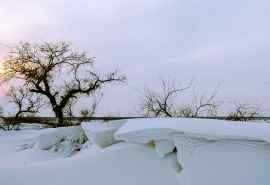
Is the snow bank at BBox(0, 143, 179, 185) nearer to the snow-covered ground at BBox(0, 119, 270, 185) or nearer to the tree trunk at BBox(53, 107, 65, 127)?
the snow-covered ground at BBox(0, 119, 270, 185)

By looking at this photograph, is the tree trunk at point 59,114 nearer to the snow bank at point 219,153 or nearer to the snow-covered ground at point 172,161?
the snow-covered ground at point 172,161

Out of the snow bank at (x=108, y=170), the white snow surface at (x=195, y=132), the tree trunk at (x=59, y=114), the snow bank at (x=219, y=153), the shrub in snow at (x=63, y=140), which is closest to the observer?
the snow bank at (x=219, y=153)

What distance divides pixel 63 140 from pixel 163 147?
484 centimetres

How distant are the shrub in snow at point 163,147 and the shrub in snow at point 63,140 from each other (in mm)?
4178

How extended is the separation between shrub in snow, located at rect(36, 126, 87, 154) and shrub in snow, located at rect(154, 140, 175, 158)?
13.7ft

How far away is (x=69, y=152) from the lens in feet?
26.2

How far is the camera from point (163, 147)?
4012 mm

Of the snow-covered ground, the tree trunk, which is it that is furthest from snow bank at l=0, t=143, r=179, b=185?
the tree trunk

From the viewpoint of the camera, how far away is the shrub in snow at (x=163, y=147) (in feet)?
13.1

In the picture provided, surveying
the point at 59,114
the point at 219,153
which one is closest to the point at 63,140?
the point at 219,153

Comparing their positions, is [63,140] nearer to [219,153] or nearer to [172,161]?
[172,161]

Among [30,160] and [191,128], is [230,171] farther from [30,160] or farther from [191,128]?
[30,160]

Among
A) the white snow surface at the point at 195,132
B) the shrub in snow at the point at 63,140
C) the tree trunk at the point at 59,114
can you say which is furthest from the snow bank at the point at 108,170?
the tree trunk at the point at 59,114

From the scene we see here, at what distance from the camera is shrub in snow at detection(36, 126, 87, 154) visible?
26.8 feet
